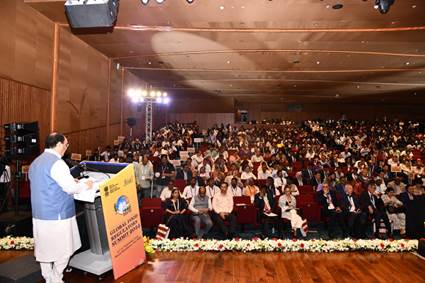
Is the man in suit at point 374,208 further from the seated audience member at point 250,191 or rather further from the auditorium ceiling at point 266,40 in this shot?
the auditorium ceiling at point 266,40

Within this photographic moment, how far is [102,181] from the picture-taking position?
12.7ft

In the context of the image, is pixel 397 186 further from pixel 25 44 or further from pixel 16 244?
pixel 25 44

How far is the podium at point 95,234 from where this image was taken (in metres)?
4.03

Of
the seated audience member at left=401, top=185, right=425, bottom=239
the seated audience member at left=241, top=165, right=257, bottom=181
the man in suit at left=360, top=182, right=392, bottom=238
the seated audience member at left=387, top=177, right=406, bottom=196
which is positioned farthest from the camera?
the seated audience member at left=241, top=165, right=257, bottom=181

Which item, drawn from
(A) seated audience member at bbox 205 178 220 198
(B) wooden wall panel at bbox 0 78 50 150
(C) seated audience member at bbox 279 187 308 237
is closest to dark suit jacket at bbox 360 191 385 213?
(C) seated audience member at bbox 279 187 308 237

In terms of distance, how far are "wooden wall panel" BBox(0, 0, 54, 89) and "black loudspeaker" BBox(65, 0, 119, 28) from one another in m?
4.11

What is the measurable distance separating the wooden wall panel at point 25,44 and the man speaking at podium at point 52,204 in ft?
19.9

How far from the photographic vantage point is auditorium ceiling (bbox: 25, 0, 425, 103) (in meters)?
8.54

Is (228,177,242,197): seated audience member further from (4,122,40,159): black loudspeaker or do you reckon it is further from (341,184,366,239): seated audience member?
(4,122,40,159): black loudspeaker

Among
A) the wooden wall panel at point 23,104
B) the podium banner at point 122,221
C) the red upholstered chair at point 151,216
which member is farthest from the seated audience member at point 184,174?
the podium banner at point 122,221

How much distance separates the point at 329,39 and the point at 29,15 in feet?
29.5

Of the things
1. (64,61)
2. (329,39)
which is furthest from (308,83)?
(64,61)

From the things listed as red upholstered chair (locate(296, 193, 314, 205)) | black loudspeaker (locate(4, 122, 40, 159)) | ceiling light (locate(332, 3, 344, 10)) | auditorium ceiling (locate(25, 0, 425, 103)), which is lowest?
red upholstered chair (locate(296, 193, 314, 205))

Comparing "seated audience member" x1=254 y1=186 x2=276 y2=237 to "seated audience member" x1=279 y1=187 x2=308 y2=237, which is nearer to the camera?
"seated audience member" x1=279 y1=187 x2=308 y2=237
